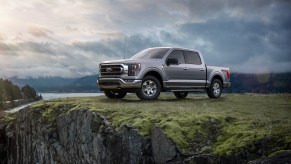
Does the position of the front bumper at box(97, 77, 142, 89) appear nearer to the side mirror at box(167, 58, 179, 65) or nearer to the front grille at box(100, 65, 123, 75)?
the front grille at box(100, 65, 123, 75)

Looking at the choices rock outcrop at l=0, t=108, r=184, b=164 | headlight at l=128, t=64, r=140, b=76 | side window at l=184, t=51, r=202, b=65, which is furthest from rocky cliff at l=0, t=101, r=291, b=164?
side window at l=184, t=51, r=202, b=65

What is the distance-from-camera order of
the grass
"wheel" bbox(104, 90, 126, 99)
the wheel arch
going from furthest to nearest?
"wheel" bbox(104, 90, 126, 99) < the wheel arch < the grass

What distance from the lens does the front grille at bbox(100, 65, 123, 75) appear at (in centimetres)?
1538

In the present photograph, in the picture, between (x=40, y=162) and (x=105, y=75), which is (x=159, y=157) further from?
(x=40, y=162)

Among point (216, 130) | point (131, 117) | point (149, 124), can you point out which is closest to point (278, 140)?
point (216, 130)

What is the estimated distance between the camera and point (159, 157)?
31.1ft

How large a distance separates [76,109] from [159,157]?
16.7ft

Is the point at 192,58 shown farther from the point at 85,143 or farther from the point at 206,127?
the point at 206,127

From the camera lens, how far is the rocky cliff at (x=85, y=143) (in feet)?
31.0

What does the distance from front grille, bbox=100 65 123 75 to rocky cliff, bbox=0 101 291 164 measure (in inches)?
93.0

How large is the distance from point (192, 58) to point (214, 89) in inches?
98.1

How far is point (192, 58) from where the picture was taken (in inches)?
705

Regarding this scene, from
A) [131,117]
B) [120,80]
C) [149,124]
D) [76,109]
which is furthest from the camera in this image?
[120,80]

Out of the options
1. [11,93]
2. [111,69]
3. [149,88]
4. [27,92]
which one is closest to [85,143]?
[111,69]
